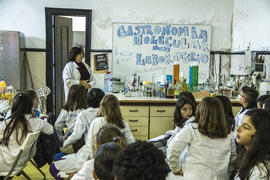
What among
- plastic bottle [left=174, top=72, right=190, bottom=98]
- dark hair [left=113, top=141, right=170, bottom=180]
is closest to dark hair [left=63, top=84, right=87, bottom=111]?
plastic bottle [left=174, top=72, right=190, bottom=98]

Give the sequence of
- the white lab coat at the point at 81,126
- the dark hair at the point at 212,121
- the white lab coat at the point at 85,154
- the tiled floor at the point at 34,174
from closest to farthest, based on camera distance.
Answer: the dark hair at the point at 212,121 → the white lab coat at the point at 85,154 → the white lab coat at the point at 81,126 → the tiled floor at the point at 34,174

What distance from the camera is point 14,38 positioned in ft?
16.3

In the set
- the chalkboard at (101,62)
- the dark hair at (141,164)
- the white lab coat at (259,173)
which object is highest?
the chalkboard at (101,62)

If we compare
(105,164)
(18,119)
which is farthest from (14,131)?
(105,164)

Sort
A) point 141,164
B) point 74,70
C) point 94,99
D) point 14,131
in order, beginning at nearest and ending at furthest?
point 141,164, point 14,131, point 94,99, point 74,70

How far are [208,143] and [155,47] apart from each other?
144 inches

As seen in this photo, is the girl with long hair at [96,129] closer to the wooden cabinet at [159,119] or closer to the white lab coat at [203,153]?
the white lab coat at [203,153]

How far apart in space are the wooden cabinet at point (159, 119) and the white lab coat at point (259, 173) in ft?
7.94

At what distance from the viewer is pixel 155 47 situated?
550cm

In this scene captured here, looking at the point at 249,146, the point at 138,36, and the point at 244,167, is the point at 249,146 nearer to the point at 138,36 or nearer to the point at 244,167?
the point at 244,167

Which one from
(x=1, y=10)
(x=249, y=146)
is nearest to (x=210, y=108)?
(x=249, y=146)

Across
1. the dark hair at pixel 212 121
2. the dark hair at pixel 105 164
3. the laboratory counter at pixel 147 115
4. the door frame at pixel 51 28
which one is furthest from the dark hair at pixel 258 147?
the door frame at pixel 51 28

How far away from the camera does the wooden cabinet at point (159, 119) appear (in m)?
4.00

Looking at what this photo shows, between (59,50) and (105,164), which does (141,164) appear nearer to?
(105,164)
